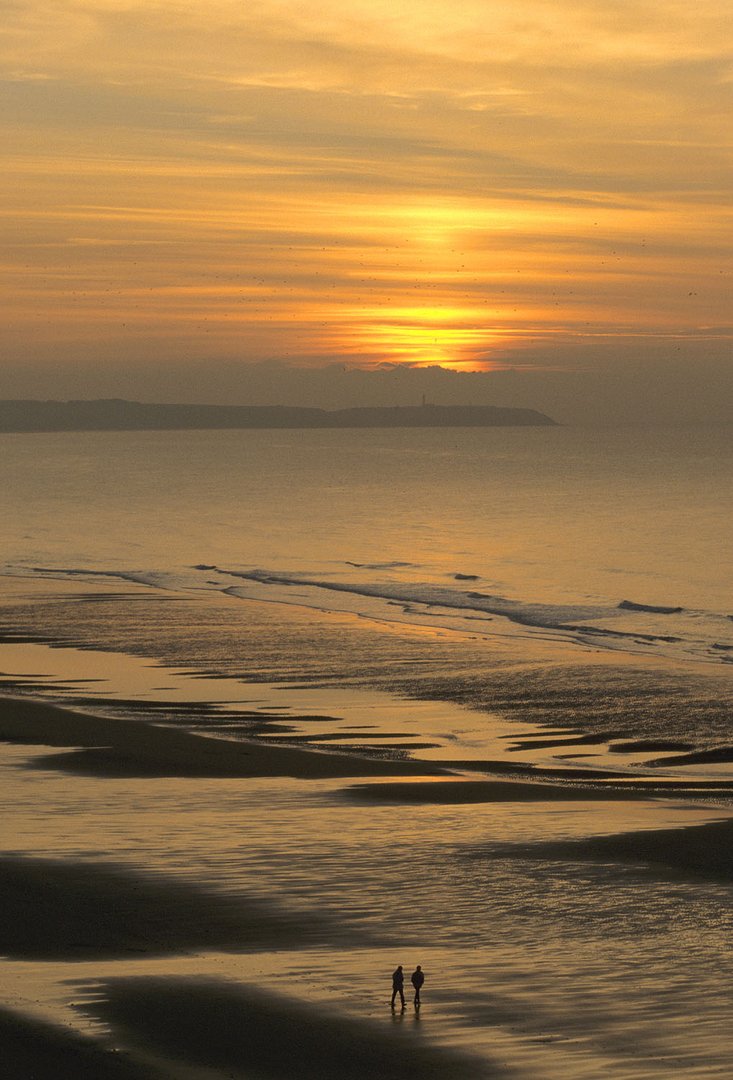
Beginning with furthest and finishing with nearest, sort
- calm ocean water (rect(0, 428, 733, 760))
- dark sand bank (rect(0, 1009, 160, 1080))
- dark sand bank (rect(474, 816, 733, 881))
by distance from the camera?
calm ocean water (rect(0, 428, 733, 760)) → dark sand bank (rect(474, 816, 733, 881)) → dark sand bank (rect(0, 1009, 160, 1080))

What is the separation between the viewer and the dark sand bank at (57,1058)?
13.5 meters

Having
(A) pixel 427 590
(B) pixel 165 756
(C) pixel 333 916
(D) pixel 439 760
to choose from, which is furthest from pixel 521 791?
(A) pixel 427 590

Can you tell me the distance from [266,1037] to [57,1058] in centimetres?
213

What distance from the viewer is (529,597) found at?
6344 centimetres

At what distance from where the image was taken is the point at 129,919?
18.2 meters

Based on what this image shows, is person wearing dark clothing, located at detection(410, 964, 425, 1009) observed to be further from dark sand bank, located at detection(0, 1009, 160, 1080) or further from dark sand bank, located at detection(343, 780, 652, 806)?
dark sand bank, located at detection(343, 780, 652, 806)

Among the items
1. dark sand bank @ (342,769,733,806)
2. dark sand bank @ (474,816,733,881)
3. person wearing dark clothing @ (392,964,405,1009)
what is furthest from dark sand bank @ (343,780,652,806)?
person wearing dark clothing @ (392,964,405,1009)

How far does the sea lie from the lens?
15766 millimetres

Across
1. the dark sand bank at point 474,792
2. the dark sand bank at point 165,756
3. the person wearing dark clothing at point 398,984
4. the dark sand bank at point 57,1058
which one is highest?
the dark sand bank at point 165,756

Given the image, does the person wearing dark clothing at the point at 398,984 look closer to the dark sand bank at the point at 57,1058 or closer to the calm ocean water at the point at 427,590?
the dark sand bank at the point at 57,1058

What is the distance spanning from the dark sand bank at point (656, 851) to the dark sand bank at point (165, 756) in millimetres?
5709

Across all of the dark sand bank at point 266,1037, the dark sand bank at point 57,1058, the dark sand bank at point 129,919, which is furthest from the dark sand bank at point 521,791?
the dark sand bank at point 57,1058

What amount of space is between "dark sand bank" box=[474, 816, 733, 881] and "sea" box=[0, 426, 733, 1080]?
6.7 inches

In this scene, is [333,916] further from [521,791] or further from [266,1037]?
[521,791]
